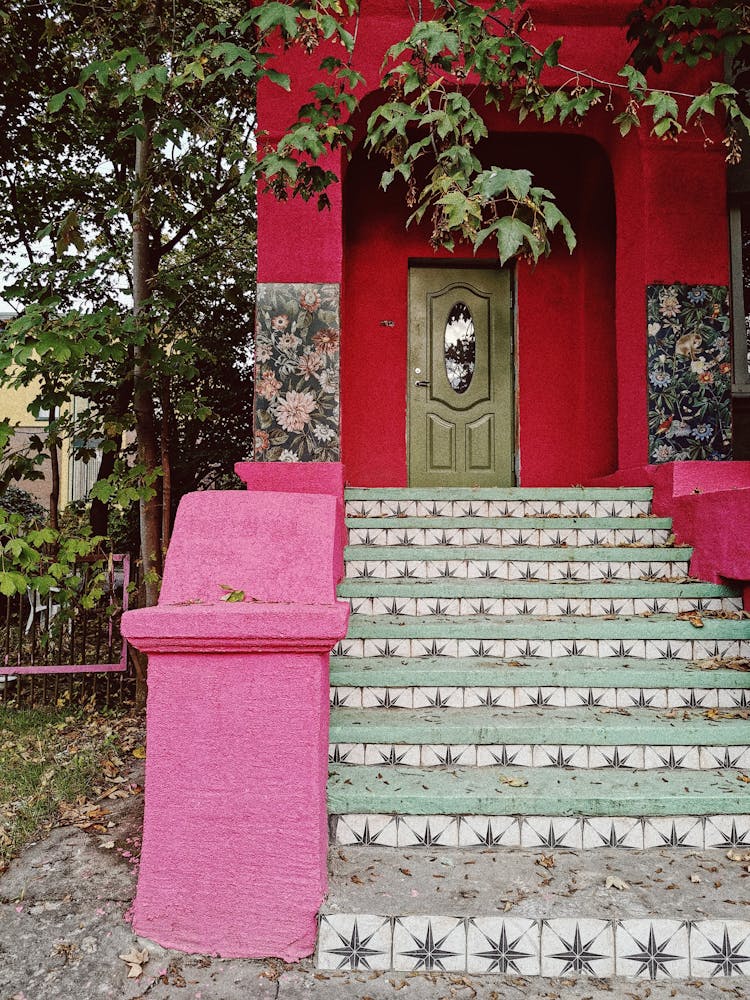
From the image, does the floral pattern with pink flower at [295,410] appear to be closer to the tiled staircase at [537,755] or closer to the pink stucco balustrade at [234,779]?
the tiled staircase at [537,755]

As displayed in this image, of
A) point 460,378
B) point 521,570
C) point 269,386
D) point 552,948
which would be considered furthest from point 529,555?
point 460,378

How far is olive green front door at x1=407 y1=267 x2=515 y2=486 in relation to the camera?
6.88 m

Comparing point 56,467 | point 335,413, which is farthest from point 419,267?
point 56,467

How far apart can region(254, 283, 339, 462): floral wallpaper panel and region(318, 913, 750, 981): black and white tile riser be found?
3.19 meters

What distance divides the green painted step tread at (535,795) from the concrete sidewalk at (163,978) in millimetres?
589

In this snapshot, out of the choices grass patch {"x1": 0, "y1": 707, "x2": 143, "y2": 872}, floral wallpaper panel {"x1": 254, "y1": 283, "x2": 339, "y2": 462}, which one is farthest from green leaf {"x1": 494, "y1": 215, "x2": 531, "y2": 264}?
grass patch {"x1": 0, "y1": 707, "x2": 143, "y2": 872}

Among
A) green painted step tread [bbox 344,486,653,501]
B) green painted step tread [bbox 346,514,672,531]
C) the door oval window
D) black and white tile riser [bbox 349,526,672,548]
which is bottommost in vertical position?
black and white tile riser [bbox 349,526,672,548]

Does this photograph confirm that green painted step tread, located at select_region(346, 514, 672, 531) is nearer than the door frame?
Yes

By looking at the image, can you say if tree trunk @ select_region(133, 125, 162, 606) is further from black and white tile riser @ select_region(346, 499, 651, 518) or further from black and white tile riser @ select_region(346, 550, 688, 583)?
black and white tile riser @ select_region(346, 550, 688, 583)

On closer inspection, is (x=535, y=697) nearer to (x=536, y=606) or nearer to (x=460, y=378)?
(x=536, y=606)

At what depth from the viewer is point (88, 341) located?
13.5 feet

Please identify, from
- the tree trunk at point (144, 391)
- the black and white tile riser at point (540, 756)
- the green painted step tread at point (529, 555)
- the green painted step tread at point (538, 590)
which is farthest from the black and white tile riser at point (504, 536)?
the black and white tile riser at point (540, 756)

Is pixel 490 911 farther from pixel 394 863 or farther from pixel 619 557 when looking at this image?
pixel 619 557

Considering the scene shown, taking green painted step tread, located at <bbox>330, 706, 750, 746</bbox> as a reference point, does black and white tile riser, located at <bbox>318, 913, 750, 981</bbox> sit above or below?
below
